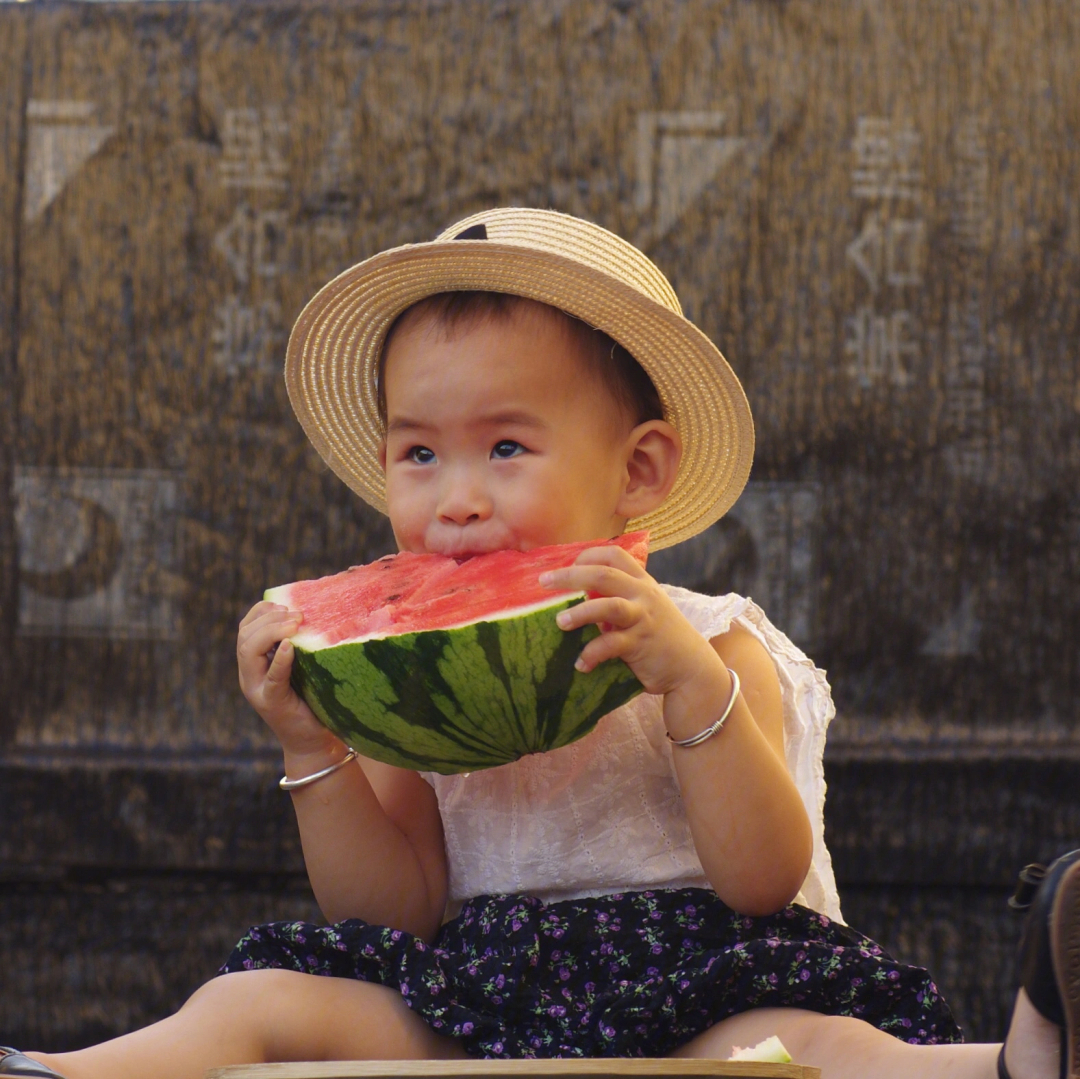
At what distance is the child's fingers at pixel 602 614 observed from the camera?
1877mm

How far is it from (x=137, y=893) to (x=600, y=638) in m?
1.96

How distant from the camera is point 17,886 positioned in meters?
3.42

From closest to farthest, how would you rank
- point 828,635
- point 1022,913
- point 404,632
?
point 404,632 < point 1022,913 < point 828,635

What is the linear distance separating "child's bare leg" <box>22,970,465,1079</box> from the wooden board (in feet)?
1.47

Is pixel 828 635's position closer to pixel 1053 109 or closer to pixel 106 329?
pixel 1053 109

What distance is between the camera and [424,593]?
2070 mm

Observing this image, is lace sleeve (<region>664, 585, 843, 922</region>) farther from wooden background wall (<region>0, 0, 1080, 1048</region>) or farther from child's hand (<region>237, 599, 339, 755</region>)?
wooden background wall (<region>0, 0, 1080, 1048</region>)

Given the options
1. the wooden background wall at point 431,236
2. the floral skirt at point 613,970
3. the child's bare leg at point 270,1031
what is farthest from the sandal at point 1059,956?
the wooden background wall at point 431,236

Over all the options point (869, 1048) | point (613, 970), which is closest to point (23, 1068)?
point (613, 970)

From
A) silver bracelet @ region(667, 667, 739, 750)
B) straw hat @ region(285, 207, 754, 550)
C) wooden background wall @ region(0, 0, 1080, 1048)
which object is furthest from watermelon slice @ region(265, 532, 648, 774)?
wooden background wall @ region(0, 0, 1080, 1048)

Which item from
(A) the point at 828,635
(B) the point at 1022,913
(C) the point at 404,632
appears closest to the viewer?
(C) the point at 404,632

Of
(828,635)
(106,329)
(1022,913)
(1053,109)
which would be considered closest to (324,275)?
(106,329)

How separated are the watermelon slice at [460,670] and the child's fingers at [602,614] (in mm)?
17

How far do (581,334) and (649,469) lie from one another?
0.27 meters
